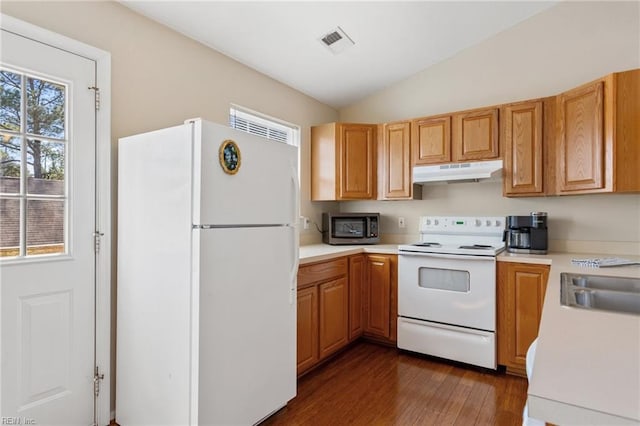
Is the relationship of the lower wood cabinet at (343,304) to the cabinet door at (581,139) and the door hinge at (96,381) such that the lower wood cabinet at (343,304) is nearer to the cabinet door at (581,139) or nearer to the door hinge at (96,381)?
the door hinge at (96,381)

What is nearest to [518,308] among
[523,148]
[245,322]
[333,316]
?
[523,148]

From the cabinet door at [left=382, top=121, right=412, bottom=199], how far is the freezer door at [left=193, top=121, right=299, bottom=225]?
1.58m

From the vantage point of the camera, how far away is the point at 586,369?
688 millimetres

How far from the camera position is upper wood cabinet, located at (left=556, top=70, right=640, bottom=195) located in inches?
92.5

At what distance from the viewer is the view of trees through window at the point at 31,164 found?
65.1 inches

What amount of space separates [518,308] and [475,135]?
1.47 meters

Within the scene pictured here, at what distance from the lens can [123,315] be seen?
6.50ft

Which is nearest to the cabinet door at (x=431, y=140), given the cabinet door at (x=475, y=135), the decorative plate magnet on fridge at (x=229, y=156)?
the cabinet door at (x=475, y=135)

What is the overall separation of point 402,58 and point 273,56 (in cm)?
122

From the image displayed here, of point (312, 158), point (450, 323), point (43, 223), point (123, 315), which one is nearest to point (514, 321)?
point (450, 323)

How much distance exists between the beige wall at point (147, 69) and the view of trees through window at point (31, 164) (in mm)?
268

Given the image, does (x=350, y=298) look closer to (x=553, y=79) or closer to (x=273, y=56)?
(x=273, y=56)

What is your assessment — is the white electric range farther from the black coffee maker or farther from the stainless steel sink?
the stainless steel sink

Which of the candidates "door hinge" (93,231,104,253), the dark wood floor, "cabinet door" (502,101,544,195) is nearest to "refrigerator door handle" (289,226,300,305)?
the dark wood floor
